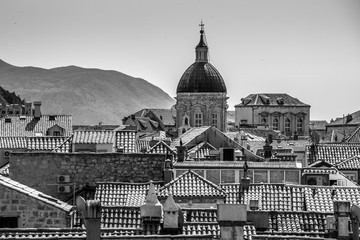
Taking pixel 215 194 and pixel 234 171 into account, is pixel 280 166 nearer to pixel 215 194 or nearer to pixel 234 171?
pixel 234 171

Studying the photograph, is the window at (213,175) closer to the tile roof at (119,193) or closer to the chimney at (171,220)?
the tile roof at (119,193)

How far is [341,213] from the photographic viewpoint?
70.4 ft

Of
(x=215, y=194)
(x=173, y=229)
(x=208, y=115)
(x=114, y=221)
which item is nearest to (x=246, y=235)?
(x=173, y=229)

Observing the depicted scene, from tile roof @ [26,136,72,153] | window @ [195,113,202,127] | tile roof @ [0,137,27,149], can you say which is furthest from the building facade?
tile roof @ [26,136,72,153]

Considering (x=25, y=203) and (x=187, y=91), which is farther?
(x=187, y=91)

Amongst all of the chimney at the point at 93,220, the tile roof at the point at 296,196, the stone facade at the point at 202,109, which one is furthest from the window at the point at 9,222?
the stone facade at the point at 202,109

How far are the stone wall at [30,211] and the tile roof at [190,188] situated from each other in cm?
1066

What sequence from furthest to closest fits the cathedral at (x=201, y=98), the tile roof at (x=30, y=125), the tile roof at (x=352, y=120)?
the tile roof at (x=352, y=120) → the cathedral at (x=201, y=98) → the tile roof at (x=30, y=125)

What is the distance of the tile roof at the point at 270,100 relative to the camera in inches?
7574

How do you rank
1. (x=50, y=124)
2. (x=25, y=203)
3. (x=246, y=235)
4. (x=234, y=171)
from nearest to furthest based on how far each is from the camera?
(x=246, y=235), (x=25, y=203), (x=234, y=171), (x=50, y=124)

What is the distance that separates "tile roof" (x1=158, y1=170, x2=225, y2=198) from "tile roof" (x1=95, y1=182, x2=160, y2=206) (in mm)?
765

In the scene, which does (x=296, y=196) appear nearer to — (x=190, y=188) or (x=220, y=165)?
(x=190, y=188)

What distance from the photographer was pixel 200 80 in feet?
436

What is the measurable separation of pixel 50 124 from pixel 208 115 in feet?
97.1
